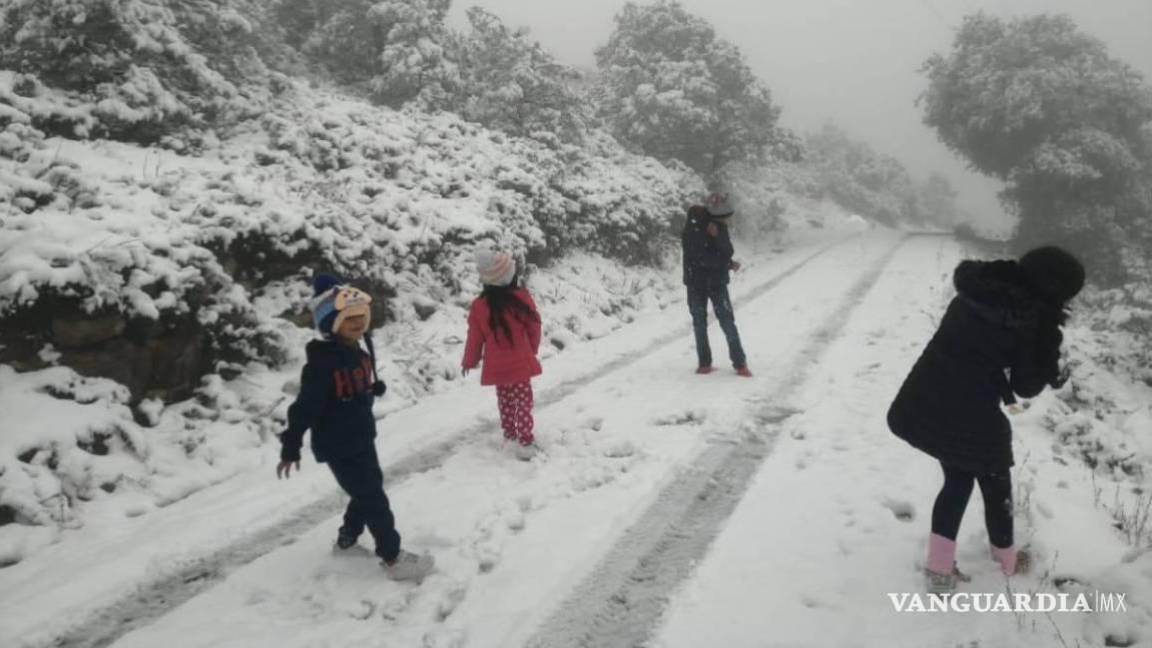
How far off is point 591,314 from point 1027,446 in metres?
7.37

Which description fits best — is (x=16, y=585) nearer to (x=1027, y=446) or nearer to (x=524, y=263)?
(x=1027, y=446)

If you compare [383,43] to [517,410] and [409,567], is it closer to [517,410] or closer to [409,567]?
[517,410]

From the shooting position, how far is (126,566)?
162 inches

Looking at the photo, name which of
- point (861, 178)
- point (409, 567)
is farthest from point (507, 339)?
point (861, 178)

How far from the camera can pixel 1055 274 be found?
3.12 metres

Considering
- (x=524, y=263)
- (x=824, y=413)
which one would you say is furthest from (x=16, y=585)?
(x=524, y=263)

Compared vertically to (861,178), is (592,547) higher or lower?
lower

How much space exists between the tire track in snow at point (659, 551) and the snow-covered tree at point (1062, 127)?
998 inches

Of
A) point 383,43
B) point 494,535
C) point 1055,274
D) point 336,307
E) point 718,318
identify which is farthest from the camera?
point 383,43

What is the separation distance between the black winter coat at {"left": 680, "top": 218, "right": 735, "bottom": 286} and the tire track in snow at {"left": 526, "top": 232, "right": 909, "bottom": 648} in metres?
2.17

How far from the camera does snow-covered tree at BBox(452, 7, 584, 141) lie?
16.4 metres

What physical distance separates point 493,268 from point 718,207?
11.8 feet

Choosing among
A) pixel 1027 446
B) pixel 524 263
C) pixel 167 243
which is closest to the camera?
pixel 1027 446

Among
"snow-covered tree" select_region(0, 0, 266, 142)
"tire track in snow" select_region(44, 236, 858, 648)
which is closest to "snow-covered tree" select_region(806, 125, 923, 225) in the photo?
"snow-covered tree" select_region(0, 0, 266, 142)
